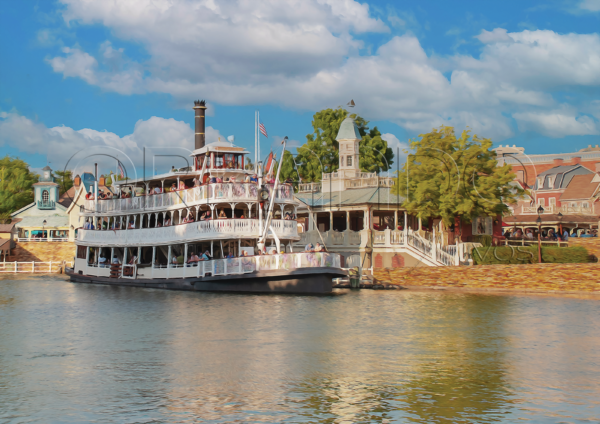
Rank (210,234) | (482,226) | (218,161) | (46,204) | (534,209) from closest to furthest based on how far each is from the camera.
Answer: (210,234) → (218,161) → (482,226) → (534,209) → (46,204)

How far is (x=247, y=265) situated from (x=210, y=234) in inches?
128

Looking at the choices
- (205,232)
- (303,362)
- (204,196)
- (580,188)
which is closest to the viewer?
(303,362)

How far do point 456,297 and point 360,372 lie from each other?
19.1 m

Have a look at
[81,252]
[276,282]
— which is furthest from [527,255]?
[81,252]

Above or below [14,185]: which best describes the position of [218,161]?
below

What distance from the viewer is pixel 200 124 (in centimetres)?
5375

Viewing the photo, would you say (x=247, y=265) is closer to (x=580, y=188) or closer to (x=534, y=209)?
(x=534, y=209)

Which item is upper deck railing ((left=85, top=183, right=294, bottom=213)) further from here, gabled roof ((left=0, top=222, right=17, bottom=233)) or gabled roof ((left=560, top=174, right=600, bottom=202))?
gabled roof ((left=560, top=174, right=600, bottom=202))

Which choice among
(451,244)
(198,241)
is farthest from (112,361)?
(451,244)

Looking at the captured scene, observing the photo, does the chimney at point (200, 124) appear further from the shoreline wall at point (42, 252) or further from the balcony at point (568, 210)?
the balcony at point (568, 210)

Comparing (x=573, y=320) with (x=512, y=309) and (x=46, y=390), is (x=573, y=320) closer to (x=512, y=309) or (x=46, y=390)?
(x=512, y=309)

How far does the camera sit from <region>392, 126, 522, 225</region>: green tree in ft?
151

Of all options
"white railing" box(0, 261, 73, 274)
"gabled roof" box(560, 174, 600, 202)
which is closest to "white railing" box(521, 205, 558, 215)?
"gabled roof" box(560, 174, 600, 202)

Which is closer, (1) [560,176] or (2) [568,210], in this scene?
(2) [568,210]
